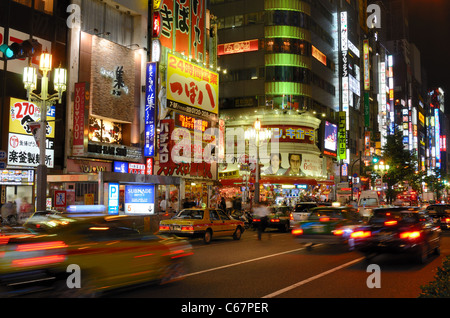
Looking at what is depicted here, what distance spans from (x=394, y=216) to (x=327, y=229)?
2377 mm

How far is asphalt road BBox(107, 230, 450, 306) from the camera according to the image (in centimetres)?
886

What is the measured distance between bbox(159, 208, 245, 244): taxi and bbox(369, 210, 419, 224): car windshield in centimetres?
702

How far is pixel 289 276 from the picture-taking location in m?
11.0

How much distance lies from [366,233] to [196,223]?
758 centimetres

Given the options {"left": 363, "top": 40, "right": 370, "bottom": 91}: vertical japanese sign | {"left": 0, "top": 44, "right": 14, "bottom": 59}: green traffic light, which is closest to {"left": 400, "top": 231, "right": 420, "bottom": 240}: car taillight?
{"left": 0, "top": 44, "right": 14, "bottom": 59}: green traffic light

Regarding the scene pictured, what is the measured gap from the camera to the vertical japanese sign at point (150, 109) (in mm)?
31922

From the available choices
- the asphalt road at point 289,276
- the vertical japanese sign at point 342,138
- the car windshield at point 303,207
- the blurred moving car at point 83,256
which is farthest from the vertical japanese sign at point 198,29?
the vertical japanese sign at point 342,138

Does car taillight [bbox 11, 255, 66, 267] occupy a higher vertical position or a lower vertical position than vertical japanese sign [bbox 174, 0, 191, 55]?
lower

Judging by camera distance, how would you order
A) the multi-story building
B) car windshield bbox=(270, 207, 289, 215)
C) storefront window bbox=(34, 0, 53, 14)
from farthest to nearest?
the multi-story building, car windshield bbox=(270, 207, 289, 215), storefront window bbox=(34, 0, 53, 14)

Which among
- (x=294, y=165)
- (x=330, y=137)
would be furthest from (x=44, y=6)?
(x=330, y=137)

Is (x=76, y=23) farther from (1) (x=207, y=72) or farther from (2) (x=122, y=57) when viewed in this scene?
(1) (x=207, y=72)

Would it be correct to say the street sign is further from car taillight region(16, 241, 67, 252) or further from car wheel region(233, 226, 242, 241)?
car taillight region(16, 241, 67, 252)

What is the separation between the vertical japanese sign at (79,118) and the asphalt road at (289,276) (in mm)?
13313

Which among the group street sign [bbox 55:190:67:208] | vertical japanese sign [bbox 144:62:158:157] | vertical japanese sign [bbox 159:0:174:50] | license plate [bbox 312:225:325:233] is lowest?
license plate [bbox 312:225:325:233]
